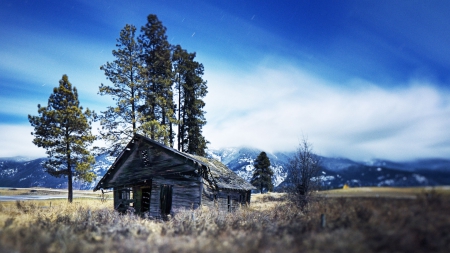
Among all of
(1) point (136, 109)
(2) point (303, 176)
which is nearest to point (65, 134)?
(1) point (136, 109)

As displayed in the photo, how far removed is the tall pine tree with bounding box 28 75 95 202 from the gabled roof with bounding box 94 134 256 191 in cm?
620

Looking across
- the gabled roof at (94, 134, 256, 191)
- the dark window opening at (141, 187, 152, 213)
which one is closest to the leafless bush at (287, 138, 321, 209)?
the gabled roof at (94, 134, 256, 191)

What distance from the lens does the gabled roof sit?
1622 centimetres

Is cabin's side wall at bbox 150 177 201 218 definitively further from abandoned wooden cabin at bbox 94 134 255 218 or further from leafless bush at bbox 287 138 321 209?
leafless bush at bbox 287 138 321 209

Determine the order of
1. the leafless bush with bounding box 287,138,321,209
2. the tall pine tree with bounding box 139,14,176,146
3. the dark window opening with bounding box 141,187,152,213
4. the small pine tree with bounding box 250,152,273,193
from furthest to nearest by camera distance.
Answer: the small pine tree with bounding box 250,152,273,193 → the tall pine tree with bounding box 139,14,176,146 → the dark window opening with bounding box 141,187,152,213 → the leafless bush with bounding box 287,138,321,209

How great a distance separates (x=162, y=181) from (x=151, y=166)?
1.48m

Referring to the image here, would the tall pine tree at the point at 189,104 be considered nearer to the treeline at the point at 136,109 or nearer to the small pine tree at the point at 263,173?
the treeline at the point at 136,109

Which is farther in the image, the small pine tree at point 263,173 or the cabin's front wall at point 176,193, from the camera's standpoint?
the small pine tree at point 263,173

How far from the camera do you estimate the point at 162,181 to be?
16.8 meters

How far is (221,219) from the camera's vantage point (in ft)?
Answer: 38.5

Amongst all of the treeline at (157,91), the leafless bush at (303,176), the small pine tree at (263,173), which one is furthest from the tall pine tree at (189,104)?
the small pine tree at (263,173)

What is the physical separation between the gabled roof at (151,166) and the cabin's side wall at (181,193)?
17.8 inches

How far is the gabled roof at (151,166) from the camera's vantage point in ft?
53.2

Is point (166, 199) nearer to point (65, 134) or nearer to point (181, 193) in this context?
point (181, 193)
